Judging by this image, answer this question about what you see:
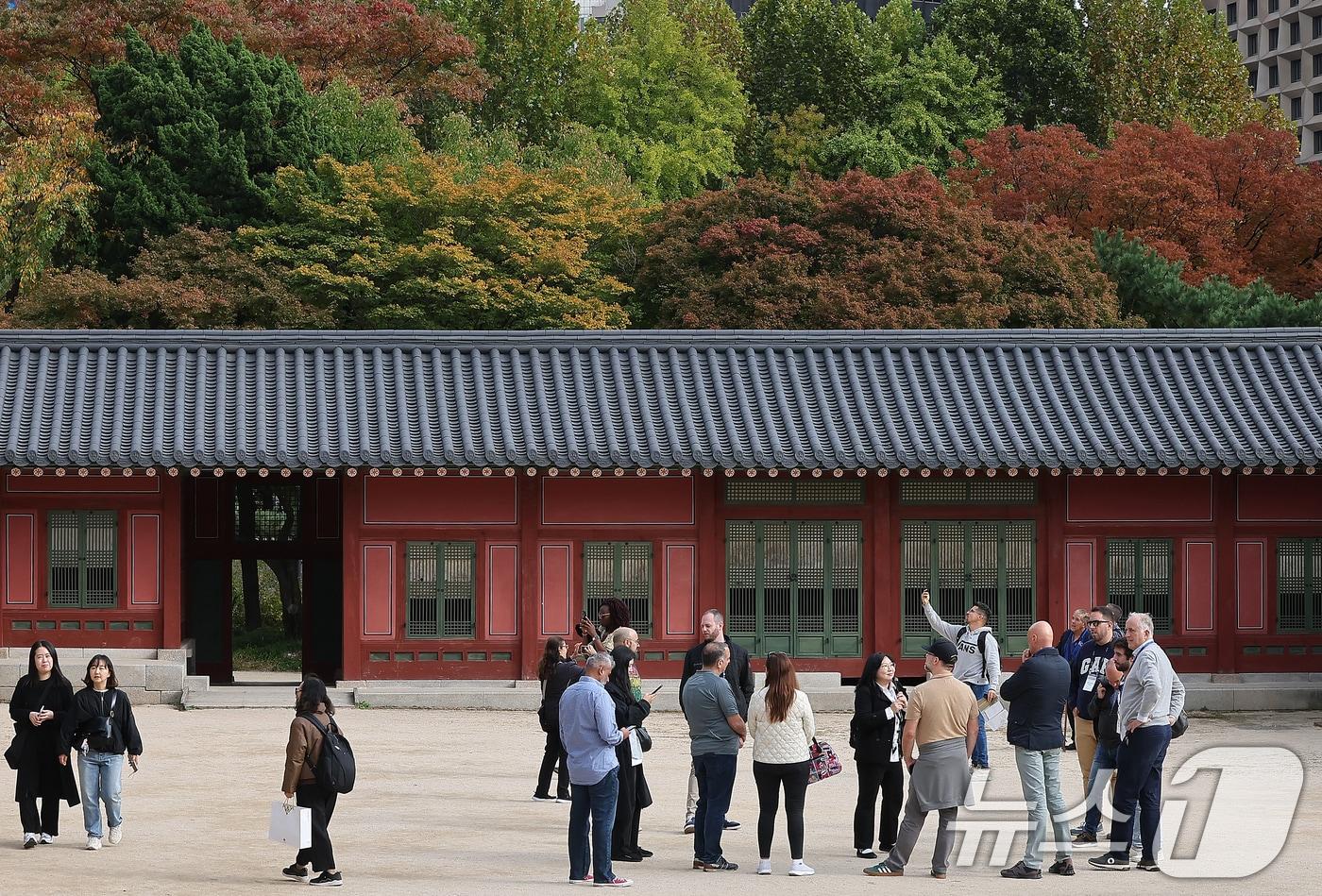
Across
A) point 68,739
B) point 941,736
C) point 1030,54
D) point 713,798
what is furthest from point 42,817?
point 1030,54

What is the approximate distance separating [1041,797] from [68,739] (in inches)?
277

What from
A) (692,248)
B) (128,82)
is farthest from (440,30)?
(692,248)

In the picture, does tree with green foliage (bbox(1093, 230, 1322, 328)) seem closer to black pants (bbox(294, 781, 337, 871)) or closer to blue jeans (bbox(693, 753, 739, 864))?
blue jeans (bbox(693, 753, 739, 864))

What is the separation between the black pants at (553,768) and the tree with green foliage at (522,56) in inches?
1544

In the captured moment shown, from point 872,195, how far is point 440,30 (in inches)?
717

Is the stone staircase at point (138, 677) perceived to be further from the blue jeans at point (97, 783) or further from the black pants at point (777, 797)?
the black pants at point (777, 797)

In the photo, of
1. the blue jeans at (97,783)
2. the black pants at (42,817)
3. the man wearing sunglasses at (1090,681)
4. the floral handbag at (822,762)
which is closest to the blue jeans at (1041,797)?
the man wearing sunglasses at (1090,681)

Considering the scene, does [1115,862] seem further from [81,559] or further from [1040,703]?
[81,559]

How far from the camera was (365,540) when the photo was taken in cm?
2370

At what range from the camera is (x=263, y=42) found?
45.9 metres

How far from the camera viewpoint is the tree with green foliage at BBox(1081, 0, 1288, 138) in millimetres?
55000

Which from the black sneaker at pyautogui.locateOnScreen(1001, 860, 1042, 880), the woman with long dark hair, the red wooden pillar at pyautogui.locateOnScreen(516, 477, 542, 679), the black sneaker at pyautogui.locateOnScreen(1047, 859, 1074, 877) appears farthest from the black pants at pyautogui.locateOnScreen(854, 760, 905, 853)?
the red wooden pillar at pyautogui.locateOnScreen(516, 477, 542, 679)

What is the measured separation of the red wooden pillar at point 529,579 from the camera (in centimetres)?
2375

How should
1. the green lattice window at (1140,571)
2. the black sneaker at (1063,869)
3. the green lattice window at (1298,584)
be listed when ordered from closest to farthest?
the black sneaker at (1063,869) → the green lattice window at (1140,571) → the green lattice window at (1298,584)
